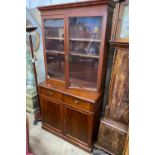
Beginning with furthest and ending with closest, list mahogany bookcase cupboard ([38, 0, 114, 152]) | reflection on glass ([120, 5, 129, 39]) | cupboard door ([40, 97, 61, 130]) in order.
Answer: cupboard door ([40, 97, 61, 130])
mahogany bookcase cupboard ([38, 0, 114, 152])
reflection on glass ([120, 5, 129, 39])

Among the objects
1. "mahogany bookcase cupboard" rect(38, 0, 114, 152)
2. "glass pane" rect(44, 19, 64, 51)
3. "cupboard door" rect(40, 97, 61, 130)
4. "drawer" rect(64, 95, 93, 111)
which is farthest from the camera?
"cupboard door" rect(40, 97, 61, 130)

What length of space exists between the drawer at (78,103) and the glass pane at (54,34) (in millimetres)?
661

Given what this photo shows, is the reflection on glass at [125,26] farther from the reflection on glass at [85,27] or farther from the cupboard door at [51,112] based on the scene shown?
the cupboard door at [51,112]

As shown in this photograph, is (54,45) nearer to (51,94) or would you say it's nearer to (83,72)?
(83,72)

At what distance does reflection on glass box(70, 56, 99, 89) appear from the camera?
66.9 inches

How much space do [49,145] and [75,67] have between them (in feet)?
3.79

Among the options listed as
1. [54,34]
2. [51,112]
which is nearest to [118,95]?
[51,112]

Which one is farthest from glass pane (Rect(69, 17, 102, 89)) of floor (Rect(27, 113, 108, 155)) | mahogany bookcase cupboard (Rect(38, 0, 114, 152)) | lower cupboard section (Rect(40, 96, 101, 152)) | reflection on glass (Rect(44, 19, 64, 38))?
floor (Rect(27, 113, 108, 155))

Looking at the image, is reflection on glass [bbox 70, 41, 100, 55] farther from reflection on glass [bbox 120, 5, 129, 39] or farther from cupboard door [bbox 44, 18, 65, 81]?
reflection on glass [bbox 120, 5, 129, 39]

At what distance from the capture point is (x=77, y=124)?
1764 millimetres

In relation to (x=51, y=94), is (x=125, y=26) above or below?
above
